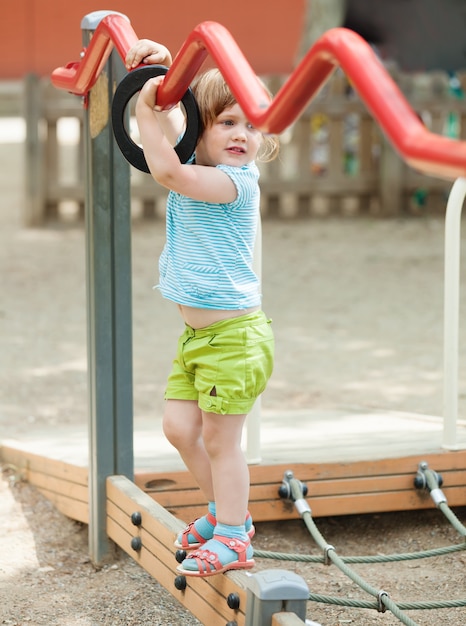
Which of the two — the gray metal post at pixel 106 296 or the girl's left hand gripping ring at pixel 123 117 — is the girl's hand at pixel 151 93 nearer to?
the girl's left hand gripping ring at pixel 123 117

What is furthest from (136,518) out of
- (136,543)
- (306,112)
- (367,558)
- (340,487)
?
(306,112)

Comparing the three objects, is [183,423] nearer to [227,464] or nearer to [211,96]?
[227,464]

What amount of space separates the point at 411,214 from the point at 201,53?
24.2ft

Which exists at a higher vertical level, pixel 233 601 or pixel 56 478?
pixel 233 601

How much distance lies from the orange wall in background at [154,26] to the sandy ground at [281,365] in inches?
96.3

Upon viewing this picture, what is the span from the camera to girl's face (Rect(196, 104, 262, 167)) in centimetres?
227

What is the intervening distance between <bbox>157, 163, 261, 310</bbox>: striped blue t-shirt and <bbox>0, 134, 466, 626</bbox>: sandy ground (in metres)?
0.95

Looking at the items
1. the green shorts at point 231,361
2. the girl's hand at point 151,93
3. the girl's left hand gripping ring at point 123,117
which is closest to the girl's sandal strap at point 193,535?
the green shorts at point 231,361

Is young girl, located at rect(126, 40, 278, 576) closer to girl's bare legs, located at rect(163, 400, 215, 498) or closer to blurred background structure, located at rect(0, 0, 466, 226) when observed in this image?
girl's bare legs, located at rect(163, 400, 215, 498)

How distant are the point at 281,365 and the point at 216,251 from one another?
3157 millimetres

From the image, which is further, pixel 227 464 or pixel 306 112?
pixel 306 112

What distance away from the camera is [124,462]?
10.1 feet

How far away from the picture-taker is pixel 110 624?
275 cm

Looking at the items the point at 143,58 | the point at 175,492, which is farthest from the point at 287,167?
the point at 143,58
